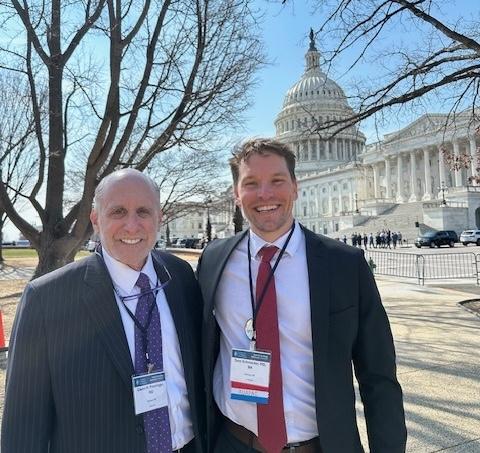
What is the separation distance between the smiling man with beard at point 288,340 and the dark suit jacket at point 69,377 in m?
0.52

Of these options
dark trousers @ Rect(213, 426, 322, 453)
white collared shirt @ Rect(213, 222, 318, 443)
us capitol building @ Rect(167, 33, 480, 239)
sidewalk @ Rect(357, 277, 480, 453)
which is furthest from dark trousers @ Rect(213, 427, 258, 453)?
us capitol building @ Rect(167, 33, 480, 239)

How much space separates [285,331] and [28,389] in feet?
4.09

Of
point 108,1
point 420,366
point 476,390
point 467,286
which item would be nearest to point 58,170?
point 108,1

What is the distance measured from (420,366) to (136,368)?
5.53m

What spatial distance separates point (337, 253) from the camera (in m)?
2.52

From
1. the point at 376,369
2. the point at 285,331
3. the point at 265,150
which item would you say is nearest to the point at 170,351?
the point at 285,331

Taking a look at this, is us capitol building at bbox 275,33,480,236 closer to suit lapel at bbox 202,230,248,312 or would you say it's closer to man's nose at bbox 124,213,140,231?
suit lapel at bbox 202,230,248,312

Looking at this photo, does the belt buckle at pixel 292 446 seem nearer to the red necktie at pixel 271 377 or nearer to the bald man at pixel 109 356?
the red necktie at pixel 271 377

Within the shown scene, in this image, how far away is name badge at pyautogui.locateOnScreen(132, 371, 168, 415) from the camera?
2.15m

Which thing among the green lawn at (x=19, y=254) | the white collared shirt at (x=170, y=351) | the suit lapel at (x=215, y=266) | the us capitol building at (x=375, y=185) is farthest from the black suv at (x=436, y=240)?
the white collared shirt at (x=170, y=351)

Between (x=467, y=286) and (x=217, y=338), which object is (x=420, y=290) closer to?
(x=467, y=286)

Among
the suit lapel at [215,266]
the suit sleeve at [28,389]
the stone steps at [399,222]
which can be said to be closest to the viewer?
→ the suit sleeve at [28,389]

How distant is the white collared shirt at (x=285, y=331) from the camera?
2.39 meters

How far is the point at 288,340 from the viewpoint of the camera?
2439 millimetres
